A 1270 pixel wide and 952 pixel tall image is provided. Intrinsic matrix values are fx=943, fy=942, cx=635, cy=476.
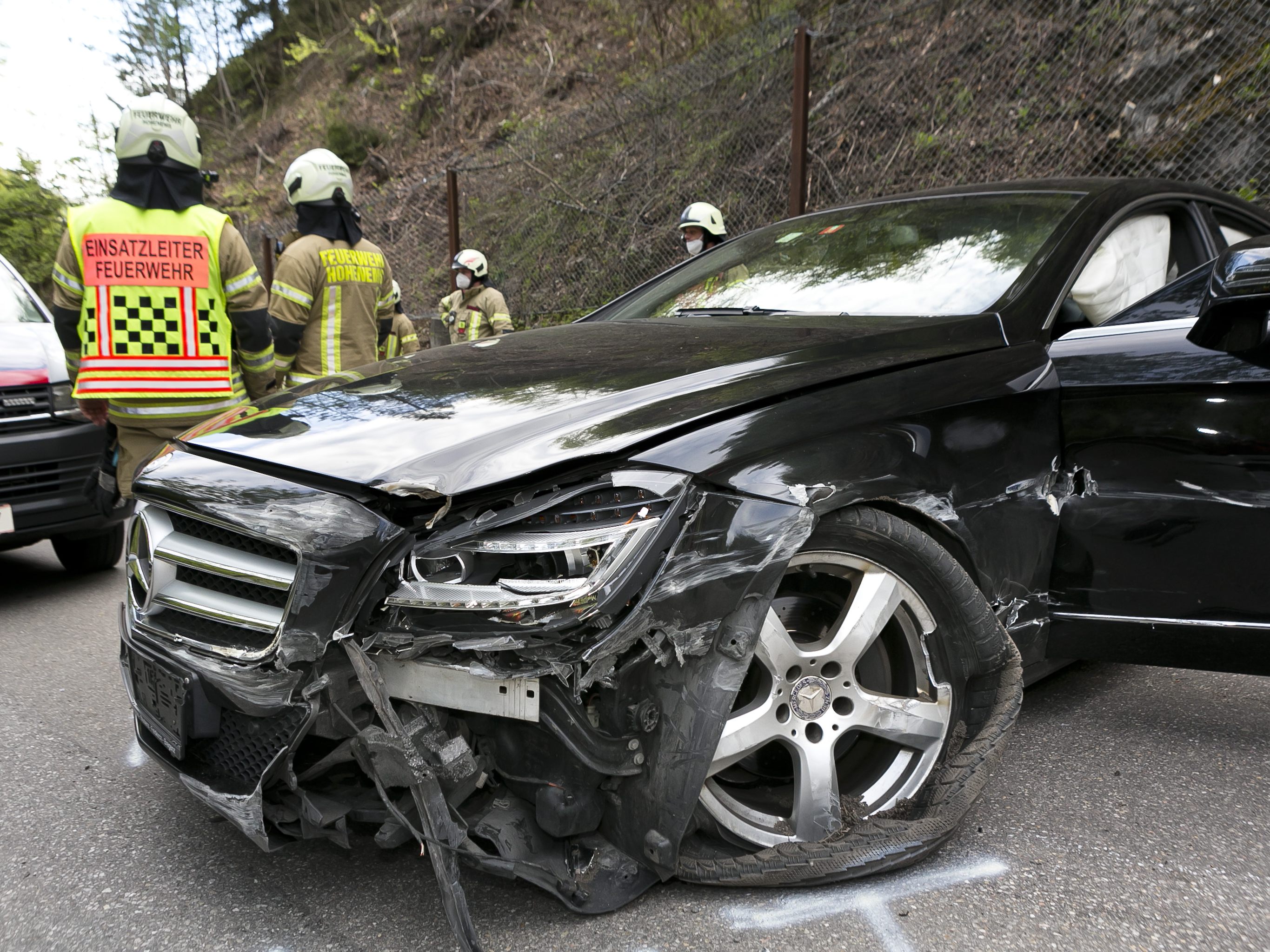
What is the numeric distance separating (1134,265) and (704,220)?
3.76 metres

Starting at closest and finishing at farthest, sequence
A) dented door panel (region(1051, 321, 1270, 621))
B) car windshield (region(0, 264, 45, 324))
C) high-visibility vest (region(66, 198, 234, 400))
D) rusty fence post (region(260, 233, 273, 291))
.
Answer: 1. dented door panel (region(1051, 321, 1270, 621))
2. high-visibility vest (region(66, 198, 234, 400))
3. car windshield (region(0, 264, 45, 324))
4. rusty fence post (region(260, 233, 273, 291))

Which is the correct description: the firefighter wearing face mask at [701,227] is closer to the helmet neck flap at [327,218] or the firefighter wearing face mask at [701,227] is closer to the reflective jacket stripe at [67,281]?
the helmet neck flap at [327,218]

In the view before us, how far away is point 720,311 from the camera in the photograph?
9.56 feet

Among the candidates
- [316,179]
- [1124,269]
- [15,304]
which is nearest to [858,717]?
[1124,269]

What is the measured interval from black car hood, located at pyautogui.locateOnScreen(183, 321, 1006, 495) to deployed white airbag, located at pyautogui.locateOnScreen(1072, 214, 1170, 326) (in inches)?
20.7

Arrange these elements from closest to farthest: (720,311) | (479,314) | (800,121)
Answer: (720,311) → (800,121) → (479,314)

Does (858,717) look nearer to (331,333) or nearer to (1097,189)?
(1097,189)

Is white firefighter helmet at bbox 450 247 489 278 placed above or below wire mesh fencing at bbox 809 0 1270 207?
below

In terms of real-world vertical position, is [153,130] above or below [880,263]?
above

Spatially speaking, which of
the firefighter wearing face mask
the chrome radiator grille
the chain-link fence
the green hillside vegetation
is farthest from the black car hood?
the green hillside vegetation

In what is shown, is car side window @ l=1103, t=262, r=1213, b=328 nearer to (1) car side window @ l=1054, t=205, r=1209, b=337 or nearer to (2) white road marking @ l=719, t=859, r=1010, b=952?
(1) car side window @ l=1054, t=205, r=1209, b=337

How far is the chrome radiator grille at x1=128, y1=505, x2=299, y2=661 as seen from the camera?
5.61ft

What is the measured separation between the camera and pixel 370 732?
1627mm

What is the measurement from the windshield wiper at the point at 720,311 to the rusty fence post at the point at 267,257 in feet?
38.8
